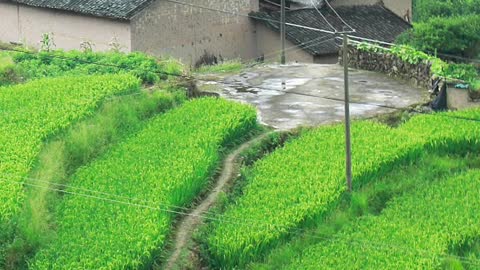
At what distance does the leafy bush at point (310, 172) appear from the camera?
48.1 ft

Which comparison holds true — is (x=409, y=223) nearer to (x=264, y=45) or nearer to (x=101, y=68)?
(x=101, y=68)

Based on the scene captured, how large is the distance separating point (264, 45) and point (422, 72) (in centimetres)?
734

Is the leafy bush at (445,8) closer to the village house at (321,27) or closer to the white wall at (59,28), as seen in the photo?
the village house at (321,27)

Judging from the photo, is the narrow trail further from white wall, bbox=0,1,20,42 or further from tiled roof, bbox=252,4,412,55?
white wall, bbox=0,1,20,42

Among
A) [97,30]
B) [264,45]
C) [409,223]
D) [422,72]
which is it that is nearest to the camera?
[409,223]

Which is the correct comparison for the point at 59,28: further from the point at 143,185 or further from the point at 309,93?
the point at 143,185

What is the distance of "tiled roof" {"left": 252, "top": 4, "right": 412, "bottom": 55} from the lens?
88.3ft

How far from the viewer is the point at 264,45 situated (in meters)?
28.0

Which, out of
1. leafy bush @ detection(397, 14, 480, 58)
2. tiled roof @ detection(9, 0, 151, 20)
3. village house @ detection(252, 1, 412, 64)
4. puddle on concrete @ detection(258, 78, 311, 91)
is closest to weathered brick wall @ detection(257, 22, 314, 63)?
village house @ detection(252, 1, 412, 64)

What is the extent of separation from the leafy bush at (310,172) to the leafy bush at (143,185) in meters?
0.87

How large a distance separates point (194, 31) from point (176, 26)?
709 millimetres

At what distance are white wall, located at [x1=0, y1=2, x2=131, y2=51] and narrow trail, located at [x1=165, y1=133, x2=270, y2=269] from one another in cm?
772

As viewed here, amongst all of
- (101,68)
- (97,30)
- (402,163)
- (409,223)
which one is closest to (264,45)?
(97,30)

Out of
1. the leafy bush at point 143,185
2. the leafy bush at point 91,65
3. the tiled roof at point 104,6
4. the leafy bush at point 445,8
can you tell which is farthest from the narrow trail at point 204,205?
the leafy bush at point 445,8
